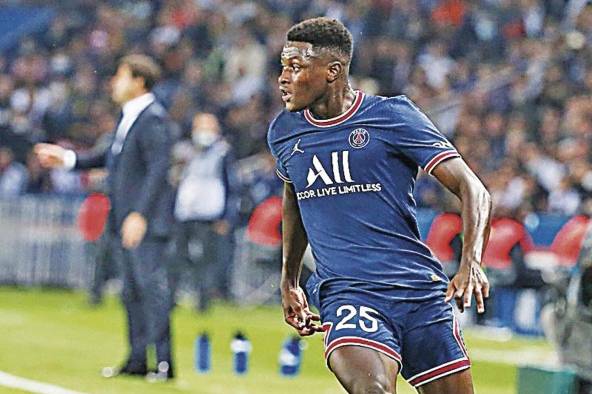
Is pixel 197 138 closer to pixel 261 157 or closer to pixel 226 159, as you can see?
pixel 226 159

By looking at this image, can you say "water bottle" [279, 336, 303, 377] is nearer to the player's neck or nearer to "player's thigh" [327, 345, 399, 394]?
the player's neck

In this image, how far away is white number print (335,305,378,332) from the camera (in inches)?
259

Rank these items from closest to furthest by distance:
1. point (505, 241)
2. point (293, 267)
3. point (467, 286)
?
point (467, 286) < point (293, 267) < point (505, 241)

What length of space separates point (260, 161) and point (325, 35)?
16732mm

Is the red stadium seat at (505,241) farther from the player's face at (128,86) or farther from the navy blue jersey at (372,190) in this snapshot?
the navy blue jersey at (372,190)

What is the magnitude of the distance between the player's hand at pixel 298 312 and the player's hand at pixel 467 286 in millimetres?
1054

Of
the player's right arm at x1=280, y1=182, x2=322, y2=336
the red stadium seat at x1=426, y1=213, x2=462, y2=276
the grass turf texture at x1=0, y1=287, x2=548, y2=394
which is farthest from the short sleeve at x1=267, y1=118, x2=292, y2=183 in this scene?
the red stadium seat at x1=426, y1=213, x2=462, y2=276

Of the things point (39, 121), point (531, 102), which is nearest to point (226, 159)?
point (531, 102)

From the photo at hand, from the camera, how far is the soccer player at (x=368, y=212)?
21.6ft

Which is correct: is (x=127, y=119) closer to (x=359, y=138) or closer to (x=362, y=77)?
(x=359, y=138)

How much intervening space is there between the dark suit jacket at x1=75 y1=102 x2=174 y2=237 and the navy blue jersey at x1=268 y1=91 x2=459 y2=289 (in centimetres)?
496

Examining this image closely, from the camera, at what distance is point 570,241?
1711 cm

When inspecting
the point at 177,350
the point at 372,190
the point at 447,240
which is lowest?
the point at 177,350

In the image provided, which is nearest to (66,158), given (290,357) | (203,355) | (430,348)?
(203,355)
